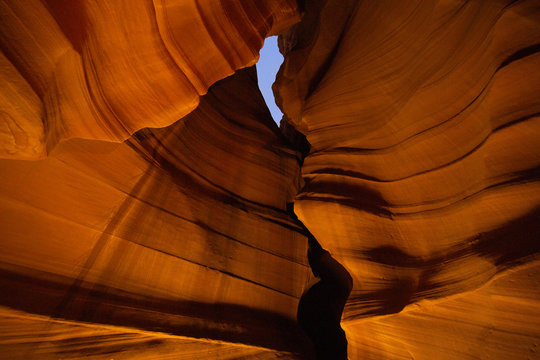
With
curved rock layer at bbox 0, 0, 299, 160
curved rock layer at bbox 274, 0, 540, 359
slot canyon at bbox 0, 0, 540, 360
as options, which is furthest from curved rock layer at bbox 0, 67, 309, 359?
curved rock layer at bbox 274, 0, 540, 359

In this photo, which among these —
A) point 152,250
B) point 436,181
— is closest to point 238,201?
point 152,250

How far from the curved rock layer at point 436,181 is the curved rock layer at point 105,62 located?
1.45 metres

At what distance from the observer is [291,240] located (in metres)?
3.97

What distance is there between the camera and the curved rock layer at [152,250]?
2.24m

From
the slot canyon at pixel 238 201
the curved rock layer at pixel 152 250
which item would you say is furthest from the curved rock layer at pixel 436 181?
the curved rock layer at pixel 152 250

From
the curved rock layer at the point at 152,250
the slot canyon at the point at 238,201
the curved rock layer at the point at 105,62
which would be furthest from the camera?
the curved rock layer at the point at 152,250

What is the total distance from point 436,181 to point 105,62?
2488 millimetres

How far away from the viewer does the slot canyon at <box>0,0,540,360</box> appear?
187cm

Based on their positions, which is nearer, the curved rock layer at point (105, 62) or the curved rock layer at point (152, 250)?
the curved rock layer at point (105, 62)

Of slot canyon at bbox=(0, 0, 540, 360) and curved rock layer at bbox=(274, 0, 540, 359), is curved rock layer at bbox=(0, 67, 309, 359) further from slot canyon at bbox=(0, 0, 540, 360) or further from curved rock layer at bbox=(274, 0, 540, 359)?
curved rock layer at bbox=(274, 0, 540, 359)

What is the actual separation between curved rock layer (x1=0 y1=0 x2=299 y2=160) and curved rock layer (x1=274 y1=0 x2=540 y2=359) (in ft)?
4.76

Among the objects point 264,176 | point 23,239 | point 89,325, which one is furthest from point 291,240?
point 23,239

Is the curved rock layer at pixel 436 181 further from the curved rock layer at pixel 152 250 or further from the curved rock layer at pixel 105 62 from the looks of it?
the curved rock layer at pixel 105 62

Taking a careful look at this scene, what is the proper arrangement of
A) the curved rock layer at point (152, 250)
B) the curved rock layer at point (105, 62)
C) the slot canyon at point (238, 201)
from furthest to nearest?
the curved rock layer at point (152, 250) < the slot canyon at point (238, 201) < the curved rock layer at point (105, 62)
